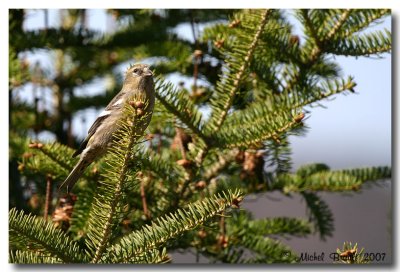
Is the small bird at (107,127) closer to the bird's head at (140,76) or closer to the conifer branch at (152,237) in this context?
the bird's head at (140,76)

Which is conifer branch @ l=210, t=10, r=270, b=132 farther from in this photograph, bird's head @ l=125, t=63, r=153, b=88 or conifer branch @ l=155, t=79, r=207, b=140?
bird's head @ l=125, t=63, r=153, b=88

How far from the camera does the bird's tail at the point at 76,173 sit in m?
1.97

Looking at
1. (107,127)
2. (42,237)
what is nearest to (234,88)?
(107,127)

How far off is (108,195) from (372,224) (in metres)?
1.09

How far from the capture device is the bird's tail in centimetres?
197

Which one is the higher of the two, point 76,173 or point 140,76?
point 140,76

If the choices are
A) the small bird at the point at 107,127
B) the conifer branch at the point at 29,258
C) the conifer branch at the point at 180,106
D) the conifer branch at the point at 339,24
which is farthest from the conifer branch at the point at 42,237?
the conifer branch at the point at 339,24

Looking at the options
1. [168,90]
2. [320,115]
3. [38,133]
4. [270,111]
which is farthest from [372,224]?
[38,133]

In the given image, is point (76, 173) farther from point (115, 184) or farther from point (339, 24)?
point (339, 24)

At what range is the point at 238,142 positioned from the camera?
6.36 ft

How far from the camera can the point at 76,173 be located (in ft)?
6.49

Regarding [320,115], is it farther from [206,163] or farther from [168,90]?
[168,90]

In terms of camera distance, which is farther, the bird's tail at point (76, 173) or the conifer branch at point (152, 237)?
the bird's tail at point (76, 173)

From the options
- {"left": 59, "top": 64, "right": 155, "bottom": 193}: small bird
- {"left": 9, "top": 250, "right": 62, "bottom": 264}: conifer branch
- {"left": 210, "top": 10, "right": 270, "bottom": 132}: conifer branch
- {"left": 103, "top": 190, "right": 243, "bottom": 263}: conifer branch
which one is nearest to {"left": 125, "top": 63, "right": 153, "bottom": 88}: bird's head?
{"left": 59, "top": 64, "right": 155, "bottom": 193}: small bird
